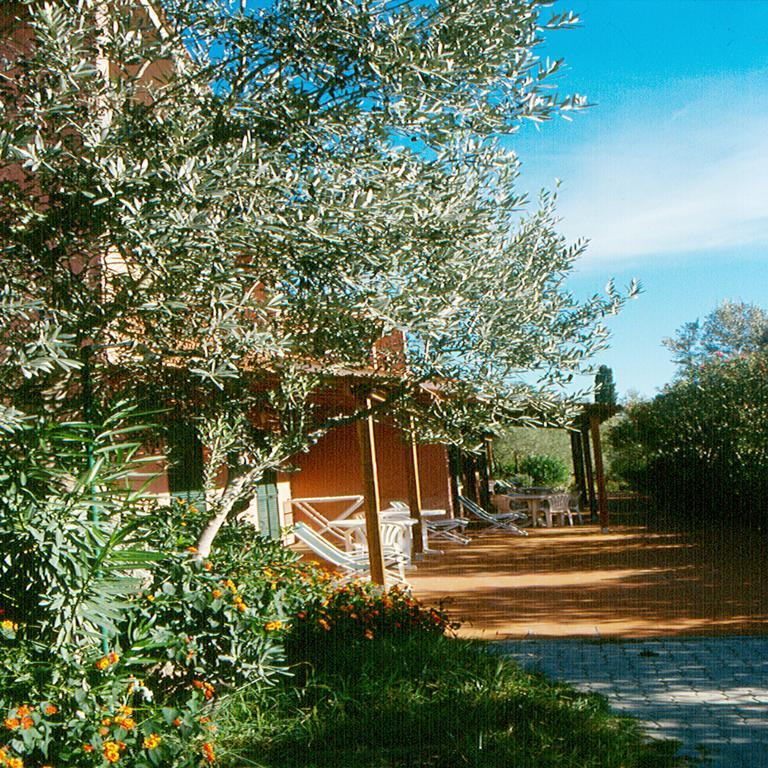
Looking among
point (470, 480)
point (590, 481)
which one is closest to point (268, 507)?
point (590, 481)

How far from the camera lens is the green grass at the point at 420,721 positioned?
4.25m

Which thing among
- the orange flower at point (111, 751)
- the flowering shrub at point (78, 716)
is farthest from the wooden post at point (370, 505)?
the orange flower at point (111, 751)

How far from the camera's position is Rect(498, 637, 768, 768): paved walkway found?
16.0 ft

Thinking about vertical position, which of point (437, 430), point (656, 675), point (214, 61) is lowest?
point (656, 675)

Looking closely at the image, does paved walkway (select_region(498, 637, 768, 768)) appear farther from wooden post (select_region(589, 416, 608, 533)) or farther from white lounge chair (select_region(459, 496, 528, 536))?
wooden post (select_region(589, 416, 608, 533))

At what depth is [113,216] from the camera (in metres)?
3.98

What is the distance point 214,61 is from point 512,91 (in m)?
2.03

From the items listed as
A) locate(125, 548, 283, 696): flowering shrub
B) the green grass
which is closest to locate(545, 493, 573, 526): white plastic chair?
the green grass

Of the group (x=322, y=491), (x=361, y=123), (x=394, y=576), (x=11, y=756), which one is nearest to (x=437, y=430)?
(x=361, y=123)

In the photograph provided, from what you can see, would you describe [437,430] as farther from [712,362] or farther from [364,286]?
[712,362]

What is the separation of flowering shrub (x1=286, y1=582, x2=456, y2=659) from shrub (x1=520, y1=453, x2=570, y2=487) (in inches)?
971

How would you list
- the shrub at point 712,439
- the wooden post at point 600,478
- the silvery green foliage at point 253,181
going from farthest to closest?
the wooden post at point 600,478 → the shrub at point 712,439 → the silvery green foliage at point 253,181

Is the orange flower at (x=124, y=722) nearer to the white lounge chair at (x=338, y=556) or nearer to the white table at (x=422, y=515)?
the white lounge chair at (x=338, y=556)

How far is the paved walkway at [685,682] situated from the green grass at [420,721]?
304mm
